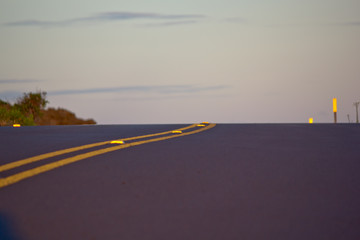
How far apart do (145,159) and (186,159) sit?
60 centimetres

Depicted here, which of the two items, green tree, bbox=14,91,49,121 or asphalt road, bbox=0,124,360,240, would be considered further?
green tree, bbox=14,91,49,121

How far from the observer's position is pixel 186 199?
16.1 ft

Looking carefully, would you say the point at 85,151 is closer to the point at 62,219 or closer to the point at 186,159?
the point at 186,159

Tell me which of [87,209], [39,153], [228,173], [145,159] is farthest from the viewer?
[39,153]

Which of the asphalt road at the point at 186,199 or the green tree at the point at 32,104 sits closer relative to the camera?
the asphalt road at the point at 186,199

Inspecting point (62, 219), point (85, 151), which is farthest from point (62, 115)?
point (62, 219)

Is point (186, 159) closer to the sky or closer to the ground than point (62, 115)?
closer to the ground

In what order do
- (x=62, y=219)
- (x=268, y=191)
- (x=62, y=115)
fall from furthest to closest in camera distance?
(x=62, y=115) → (x=268, y=191) → (x=62, y=219)

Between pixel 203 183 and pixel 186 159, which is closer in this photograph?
pixel 203 183

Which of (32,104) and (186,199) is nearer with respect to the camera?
(186,199)

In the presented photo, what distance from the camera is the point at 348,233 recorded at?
404cm

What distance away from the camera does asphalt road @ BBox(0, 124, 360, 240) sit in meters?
4.00

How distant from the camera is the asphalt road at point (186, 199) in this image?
13.1 ft

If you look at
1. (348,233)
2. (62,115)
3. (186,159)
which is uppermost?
(62,115)
